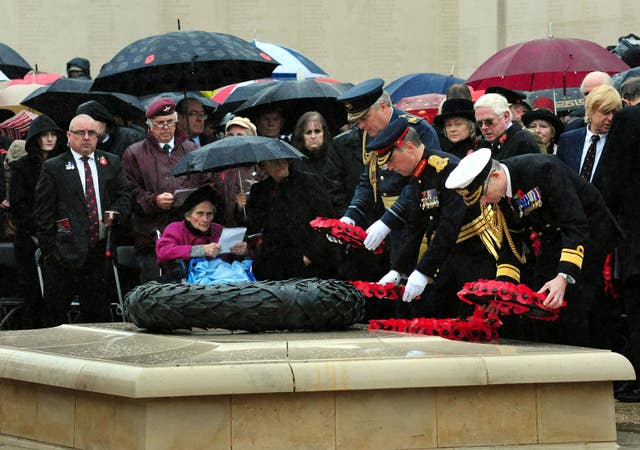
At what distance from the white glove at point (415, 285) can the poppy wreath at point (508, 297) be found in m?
0.83

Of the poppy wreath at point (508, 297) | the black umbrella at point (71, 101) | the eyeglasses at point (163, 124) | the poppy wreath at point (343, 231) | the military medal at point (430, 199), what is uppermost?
the black umbrella at point (71, 101)

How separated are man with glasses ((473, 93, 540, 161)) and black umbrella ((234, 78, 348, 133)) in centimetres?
273

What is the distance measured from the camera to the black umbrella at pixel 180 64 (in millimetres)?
11188

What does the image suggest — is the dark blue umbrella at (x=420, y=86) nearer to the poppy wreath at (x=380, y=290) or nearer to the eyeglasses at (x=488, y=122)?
the eyeglasses at (x=488, y=122)

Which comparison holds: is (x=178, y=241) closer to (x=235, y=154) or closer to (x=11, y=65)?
(x=235, y=154)

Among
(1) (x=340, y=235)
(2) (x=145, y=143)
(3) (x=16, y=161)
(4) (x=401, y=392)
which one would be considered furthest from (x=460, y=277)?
(3) (x=16, y=161)

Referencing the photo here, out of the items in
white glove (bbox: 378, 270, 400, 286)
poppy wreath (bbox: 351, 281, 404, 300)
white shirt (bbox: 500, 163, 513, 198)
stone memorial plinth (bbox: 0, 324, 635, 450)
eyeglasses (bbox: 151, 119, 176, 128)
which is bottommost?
stone memorial plinth (bbox: 0, 324, 635, 450)

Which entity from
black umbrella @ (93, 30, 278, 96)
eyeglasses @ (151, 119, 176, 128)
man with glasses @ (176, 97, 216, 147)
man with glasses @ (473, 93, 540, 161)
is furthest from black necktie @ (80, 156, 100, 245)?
man with glasses @ (473, 93, 540, 161)

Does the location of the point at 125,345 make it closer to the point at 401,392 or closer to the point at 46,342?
the point at 46,342

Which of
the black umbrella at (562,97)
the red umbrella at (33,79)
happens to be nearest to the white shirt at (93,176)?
the black umbrella at (562,97)

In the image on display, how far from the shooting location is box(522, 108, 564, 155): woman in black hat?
11.1 meters

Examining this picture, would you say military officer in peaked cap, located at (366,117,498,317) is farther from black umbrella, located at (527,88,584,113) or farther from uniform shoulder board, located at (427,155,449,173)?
black umbrella, located at (527,88,584,113)

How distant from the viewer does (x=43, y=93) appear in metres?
13.7

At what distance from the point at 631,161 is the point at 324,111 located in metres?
4.25
